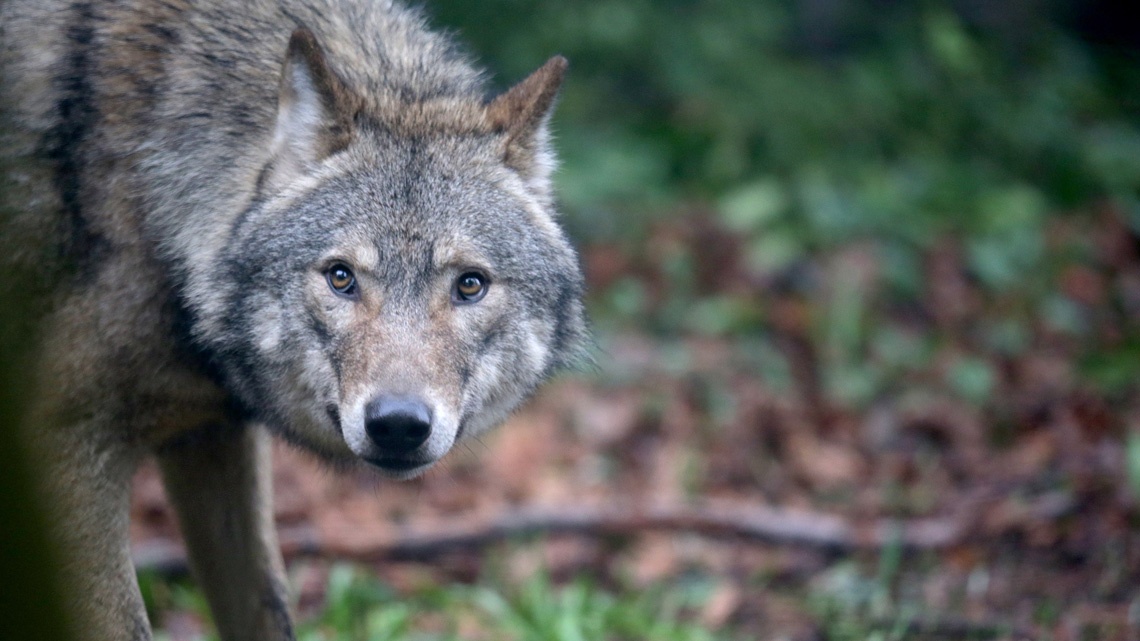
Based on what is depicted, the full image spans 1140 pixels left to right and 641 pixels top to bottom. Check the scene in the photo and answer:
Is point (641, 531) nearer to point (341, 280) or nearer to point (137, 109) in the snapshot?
point (341, 280)

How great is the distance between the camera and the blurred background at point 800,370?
6.17 meters

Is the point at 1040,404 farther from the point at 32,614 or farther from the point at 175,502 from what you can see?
the point at 32,614

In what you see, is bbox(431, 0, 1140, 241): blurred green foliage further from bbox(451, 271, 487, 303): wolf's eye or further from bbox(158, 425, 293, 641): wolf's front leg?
bbox(451, 271, 487, 303): wolf's eye

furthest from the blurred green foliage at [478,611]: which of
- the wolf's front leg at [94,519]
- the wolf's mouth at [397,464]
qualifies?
the wolf's mouth at [397,464]

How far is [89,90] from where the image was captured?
13.8ft

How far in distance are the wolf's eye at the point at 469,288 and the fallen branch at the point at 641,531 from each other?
2837 mm

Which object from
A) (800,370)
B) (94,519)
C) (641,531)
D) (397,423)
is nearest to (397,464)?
(397,423)

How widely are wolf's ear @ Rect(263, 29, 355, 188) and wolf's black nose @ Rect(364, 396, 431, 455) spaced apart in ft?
3.46

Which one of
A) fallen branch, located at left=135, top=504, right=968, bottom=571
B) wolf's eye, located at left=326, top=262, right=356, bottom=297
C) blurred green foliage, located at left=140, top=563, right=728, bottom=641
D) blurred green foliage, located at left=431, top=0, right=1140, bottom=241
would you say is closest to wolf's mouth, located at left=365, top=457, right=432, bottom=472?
wolf's eye, located at left=326, top=262, right=356, bottom=297

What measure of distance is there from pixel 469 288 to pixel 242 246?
0.83m

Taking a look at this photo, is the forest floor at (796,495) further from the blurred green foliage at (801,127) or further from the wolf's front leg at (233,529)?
the blurred green foliage at (801,127)

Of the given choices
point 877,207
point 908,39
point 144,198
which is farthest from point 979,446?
point 144,198

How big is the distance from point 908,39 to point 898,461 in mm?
5270

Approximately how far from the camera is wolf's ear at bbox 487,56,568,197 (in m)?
4.39
